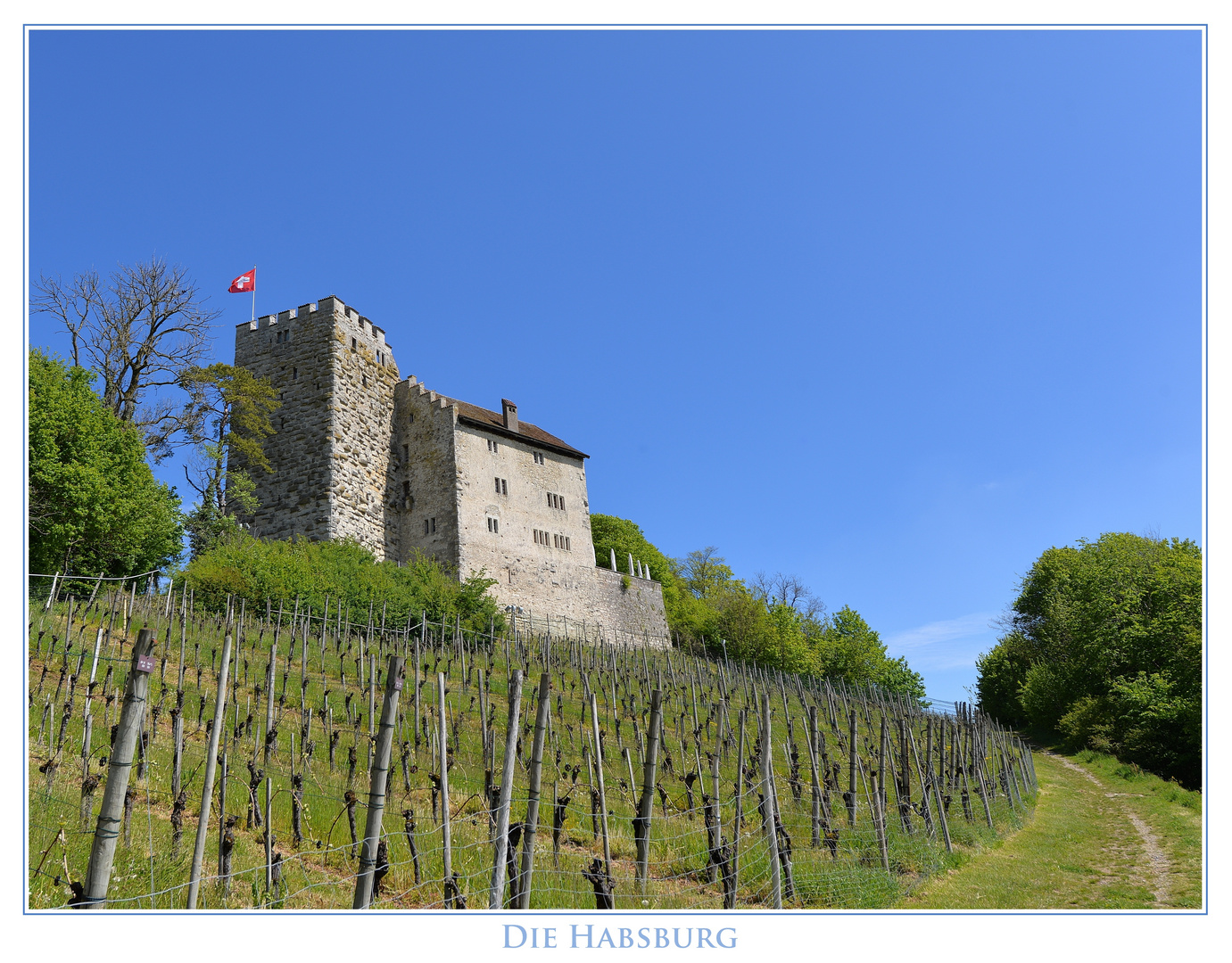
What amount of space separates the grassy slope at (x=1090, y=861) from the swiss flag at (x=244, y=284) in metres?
31.8

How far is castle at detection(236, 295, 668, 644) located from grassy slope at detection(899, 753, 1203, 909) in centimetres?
1981

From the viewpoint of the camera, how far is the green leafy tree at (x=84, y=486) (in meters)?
20.2

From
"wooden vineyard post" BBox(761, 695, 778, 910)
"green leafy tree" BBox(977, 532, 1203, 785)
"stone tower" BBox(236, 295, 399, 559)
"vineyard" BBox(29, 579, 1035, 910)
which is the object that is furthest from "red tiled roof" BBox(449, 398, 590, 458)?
"wooden vineyard post" BBox(761, 695, 778, 910)

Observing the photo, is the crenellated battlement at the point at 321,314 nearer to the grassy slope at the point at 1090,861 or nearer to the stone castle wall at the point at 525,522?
the stone castle wall at the point at 525,522

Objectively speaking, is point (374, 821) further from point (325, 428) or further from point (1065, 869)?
point (325, 428)

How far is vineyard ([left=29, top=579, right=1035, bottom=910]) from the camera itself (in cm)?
555

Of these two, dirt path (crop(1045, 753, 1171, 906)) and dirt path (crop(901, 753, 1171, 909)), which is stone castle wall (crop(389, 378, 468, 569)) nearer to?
dirt path (crop(901, 753, 1171, 909))

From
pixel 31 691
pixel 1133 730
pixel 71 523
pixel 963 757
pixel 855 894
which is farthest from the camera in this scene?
pixel 1133 730

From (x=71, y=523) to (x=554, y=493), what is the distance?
61.1 feet

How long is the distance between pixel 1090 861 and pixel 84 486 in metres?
22.9

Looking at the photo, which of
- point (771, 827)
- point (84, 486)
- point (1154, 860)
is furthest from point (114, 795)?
point (84, 486)

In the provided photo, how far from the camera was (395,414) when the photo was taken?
3544 centimetres

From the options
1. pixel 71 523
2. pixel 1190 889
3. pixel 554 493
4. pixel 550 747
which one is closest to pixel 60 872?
pixel 550 747

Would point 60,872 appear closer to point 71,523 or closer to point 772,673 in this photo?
point 71,523
